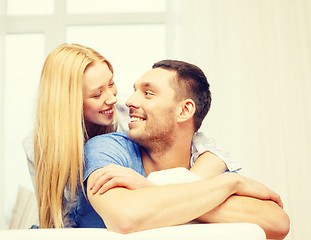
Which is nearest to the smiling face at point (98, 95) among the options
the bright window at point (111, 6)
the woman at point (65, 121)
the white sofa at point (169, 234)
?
the woman at point (65, 121)

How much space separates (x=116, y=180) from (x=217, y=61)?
7.71 feet

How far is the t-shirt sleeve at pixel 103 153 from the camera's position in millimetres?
1284

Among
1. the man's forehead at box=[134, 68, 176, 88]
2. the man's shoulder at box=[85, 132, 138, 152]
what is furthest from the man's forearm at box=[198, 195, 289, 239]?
the man's forehead at box=[134, 68, 176, 88]

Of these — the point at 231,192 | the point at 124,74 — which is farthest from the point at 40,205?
the point at 124,74

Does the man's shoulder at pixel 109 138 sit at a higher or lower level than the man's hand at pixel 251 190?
higher

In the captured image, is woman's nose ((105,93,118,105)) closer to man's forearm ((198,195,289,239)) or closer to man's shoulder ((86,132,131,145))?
man's shoulder ((86,132,131,145))

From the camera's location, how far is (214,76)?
3217 mm

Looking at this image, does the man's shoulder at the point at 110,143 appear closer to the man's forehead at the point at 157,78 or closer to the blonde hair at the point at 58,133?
the blonde hair at the point at 58,133

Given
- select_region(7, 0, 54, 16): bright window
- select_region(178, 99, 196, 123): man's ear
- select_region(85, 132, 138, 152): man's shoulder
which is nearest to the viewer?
select_region(85, 132, 138, 152): man's shoulder

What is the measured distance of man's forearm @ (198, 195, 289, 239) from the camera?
3.59 feet

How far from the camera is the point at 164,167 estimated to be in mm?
1604

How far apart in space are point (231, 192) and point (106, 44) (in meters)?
2.64

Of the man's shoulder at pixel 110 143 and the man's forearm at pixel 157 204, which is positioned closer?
the man's forearm at pixel 157 204

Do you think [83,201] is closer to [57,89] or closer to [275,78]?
[57,89]
